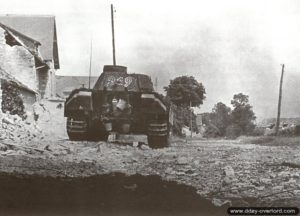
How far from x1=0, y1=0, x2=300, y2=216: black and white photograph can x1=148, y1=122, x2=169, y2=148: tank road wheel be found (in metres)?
0.01

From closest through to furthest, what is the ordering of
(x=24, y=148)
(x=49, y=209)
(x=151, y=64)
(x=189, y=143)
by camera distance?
(x=49, y=209)
(x=24, y=148)
(x=151, y=64)
(x=189, y=143)

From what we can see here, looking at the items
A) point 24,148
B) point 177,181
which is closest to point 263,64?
A: point 177,181

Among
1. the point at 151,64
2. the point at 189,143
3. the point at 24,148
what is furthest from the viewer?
the point at 189,143

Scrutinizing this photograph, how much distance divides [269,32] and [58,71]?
2.13 m

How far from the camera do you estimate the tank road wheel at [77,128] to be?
5.18 metres

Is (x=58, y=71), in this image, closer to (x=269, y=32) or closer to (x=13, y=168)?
(x=13, y=168)

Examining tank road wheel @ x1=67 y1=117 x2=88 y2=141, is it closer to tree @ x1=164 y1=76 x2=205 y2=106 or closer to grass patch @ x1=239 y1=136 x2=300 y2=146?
tree @ x1=164 y1=76 x2=205 y2=106

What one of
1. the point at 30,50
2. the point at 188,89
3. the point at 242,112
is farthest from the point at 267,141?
the point at 30,50

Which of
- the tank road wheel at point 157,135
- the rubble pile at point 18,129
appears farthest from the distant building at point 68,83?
the tank road wheel at point 157,135

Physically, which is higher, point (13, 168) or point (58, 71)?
point (58, 71)

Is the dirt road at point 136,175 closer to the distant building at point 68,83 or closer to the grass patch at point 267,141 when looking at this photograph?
the distant building at point 68,83

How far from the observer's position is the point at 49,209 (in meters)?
4.20

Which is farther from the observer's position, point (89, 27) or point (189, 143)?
point (189, 143)

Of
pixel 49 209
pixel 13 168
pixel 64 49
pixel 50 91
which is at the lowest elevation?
pixel 49 209
